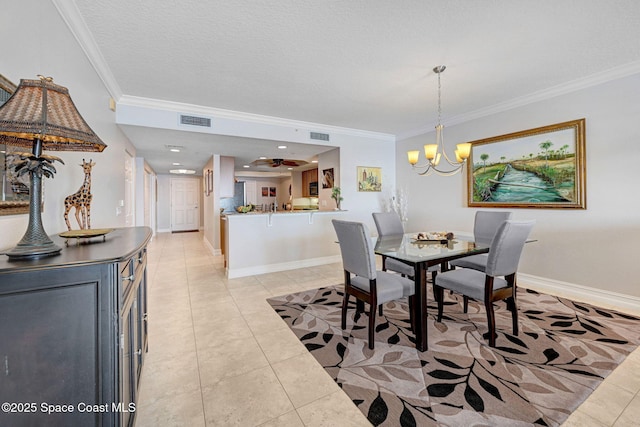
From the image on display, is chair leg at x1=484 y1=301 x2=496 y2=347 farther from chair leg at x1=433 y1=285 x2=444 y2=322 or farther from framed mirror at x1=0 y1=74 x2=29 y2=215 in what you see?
framed mirror at x1=0 y1=74 x2=29 y2=215

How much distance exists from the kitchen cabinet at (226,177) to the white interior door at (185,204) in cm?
507

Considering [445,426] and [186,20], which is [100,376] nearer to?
[445,426]

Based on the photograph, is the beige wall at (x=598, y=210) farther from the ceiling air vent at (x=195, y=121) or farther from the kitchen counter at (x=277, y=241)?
the ceiling air vent at (x=195, y=121)

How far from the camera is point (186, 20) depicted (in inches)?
80.4

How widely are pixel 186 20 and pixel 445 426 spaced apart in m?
3.17

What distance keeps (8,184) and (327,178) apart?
477cm

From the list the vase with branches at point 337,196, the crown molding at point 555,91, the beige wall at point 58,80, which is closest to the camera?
the beige wall at point 58,80

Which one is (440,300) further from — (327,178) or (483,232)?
(327,178)

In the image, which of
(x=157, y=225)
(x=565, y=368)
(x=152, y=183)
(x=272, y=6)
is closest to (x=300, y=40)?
(x=272, y=6)

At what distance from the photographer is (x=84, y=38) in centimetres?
214

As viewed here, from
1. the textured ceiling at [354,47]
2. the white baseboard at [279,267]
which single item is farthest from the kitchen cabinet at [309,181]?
the textured ceiling at [354,47]

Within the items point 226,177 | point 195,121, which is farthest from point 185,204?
point 195,121

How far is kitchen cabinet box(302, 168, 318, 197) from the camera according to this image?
806 centimetres

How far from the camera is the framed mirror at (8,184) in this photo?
1.21 m
